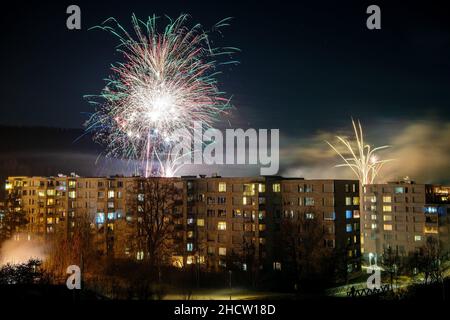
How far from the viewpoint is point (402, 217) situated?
4659 centimetres

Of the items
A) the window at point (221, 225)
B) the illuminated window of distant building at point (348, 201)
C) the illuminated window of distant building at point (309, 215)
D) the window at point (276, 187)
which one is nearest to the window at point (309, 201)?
the illuminated window of distant building at point (309, 215)

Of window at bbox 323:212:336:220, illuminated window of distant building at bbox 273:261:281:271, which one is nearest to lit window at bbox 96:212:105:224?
illuminated window of distant building at bbox 273:261:281:271

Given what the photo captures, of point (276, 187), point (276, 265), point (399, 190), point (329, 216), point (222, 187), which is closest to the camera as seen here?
point (329, 216)

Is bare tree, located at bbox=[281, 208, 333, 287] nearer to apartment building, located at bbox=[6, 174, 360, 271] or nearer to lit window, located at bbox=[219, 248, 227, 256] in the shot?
apartment building, located at bbox=[6, 174, 360, 271]

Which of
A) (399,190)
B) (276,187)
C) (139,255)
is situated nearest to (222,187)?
(276,187)

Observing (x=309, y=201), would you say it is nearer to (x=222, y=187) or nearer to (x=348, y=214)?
(x=348, y=214)

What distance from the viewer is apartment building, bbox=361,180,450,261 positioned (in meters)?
44.4

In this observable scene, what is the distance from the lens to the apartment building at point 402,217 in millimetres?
44375

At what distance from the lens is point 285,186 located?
122 ft

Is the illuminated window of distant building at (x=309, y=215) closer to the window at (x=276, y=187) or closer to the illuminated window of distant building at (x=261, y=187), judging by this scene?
the window at (x=276, y=187)

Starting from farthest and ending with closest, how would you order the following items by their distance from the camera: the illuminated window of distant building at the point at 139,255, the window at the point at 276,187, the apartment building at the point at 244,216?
the window at the point at 276,187 → the apartment building at the point at 244,216 → the illuminated window of distant building at the point at 139,255
